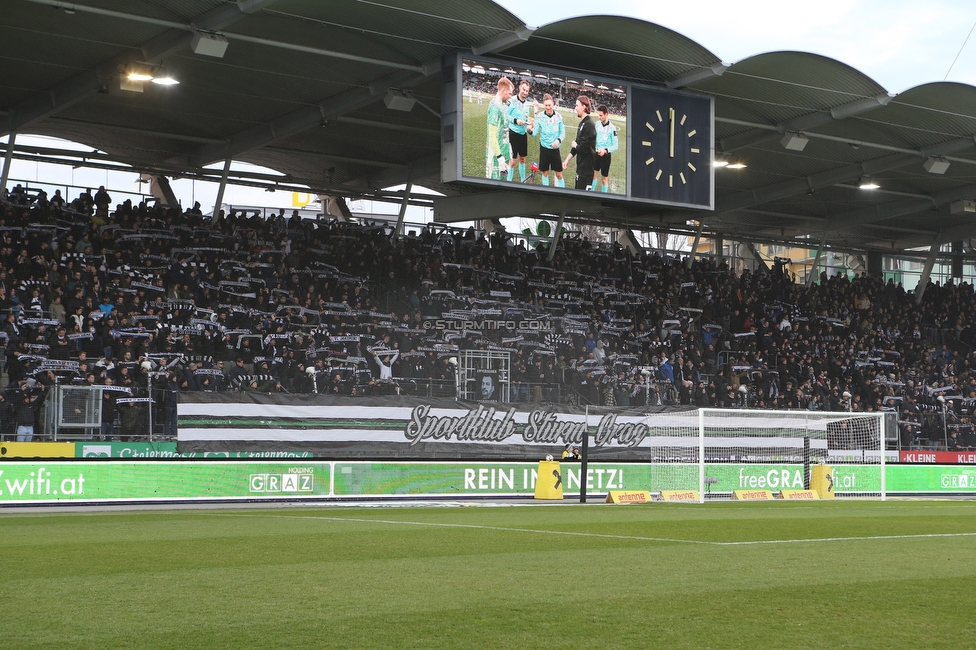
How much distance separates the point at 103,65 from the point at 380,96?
6806 mm

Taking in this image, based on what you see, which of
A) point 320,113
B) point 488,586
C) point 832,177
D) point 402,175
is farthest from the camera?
point 832,177

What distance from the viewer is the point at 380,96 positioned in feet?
96.6

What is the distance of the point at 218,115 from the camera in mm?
32562

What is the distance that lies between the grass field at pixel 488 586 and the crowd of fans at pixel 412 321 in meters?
11.6

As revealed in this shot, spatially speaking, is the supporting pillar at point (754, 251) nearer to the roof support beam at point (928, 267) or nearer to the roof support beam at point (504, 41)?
the roof support beam at point (928, 267)

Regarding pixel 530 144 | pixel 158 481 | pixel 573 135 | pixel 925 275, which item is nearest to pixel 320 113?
pixel 530 144

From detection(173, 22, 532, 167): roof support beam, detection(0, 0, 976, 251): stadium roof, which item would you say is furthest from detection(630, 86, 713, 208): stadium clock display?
detection(173, 22, 532, 167): roof support beam

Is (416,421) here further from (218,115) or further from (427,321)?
(218,115)

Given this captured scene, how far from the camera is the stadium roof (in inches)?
1009

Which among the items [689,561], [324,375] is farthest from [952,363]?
[689,561]

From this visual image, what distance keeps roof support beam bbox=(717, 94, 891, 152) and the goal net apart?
8206mm

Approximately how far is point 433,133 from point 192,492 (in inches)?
580

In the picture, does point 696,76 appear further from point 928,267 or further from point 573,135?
Answer: point 928,267

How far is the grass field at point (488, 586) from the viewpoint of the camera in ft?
19.7
